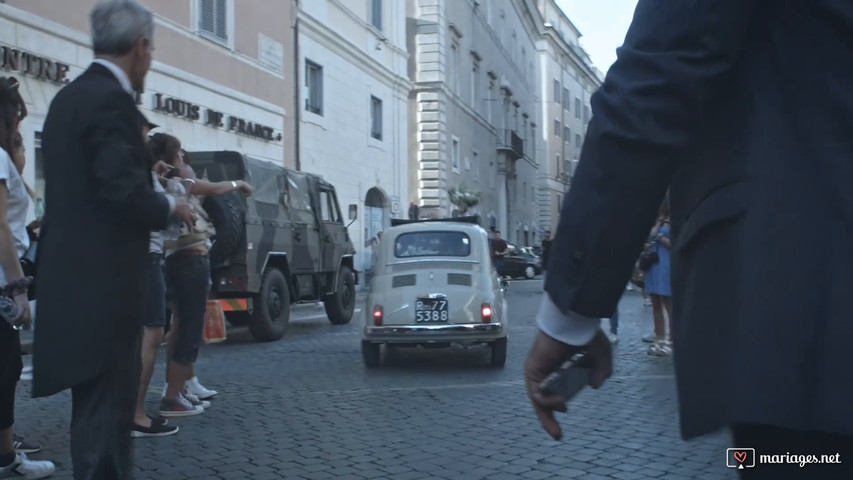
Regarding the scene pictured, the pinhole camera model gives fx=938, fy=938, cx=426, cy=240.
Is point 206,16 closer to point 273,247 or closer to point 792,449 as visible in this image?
point 273,247

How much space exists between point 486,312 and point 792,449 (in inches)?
309

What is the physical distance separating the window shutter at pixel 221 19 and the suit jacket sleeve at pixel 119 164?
17.9 meters

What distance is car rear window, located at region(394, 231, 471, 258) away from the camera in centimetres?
1023

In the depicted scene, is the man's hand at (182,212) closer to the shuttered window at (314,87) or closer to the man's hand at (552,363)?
the man's hand at (552,363)

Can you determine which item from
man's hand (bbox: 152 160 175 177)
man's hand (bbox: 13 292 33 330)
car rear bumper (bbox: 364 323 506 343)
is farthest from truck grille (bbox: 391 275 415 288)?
man's hand (bbox: 13 292 33 330)

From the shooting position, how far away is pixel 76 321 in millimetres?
2971

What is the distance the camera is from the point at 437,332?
29.9ft

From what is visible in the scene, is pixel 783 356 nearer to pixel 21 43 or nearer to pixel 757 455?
pixel 757 455

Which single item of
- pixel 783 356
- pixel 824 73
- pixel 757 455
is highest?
pixel 824 73

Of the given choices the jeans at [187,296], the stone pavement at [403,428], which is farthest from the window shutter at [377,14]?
the jeans at [187,296]

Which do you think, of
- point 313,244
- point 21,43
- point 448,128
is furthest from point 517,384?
point 448,128

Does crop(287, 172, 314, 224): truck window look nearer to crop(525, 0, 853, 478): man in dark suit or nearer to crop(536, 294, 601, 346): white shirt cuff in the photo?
crop(536, 294, 601, 346): white shirt cuff

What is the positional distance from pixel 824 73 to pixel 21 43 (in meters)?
14.4

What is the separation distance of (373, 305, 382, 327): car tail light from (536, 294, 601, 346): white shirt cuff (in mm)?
7642
